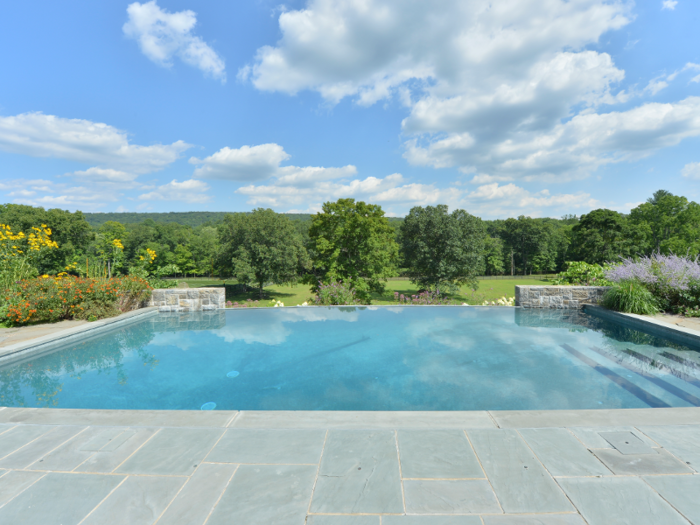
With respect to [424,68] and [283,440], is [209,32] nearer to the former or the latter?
[424,68]

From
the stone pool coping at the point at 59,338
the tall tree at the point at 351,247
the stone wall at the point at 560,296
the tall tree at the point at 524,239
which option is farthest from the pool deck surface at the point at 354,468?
the tall tree at the point at 524,239

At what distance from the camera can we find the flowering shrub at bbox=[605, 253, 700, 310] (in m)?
7.39

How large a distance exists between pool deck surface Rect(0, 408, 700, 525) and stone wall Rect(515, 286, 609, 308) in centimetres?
646

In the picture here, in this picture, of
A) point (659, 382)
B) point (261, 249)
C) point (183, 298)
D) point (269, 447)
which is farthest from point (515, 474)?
point (261, 249)

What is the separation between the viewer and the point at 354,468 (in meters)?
2.14

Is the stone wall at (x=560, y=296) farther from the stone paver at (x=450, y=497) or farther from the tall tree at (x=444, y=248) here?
the tall tree at (x=444, y=248)

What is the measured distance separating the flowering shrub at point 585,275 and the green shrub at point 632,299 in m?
1.92

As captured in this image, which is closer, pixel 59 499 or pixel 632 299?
pixel 59 499

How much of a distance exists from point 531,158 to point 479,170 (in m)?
3.08

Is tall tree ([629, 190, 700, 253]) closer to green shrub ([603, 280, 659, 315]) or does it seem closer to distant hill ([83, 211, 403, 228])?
green shrub ([603, 280, 659, 315])

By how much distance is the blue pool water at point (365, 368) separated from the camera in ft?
12.2

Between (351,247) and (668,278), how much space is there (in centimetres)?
1554

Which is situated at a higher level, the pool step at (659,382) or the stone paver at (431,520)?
the stone paver at (431,520)

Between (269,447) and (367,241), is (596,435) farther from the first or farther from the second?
(367,241)
